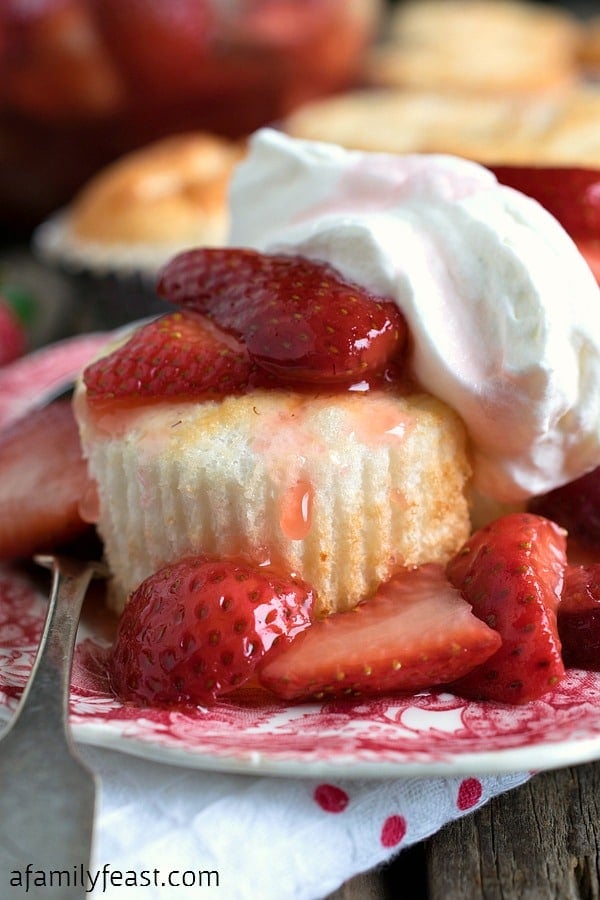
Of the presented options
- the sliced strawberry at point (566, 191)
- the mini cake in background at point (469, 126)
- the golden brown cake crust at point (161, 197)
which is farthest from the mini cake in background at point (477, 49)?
the sliced strawberry at point (566, 191)

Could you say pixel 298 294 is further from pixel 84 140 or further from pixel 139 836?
pixel 84 140

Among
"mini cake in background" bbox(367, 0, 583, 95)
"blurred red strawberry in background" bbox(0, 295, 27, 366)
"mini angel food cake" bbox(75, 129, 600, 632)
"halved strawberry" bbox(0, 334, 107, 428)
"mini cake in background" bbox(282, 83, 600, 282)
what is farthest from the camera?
"mini cake in background" bbox(367, 0, 583, 95)

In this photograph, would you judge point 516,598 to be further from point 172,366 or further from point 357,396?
point 172,366

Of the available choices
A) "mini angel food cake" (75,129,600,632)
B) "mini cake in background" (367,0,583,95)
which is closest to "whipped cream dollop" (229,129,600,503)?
"mini angel food cake" (75,129,600,632)

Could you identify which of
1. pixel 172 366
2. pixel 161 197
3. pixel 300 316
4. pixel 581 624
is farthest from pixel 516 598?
pixel 161 197

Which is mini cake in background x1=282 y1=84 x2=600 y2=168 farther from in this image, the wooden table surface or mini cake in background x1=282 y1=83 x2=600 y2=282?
the wooden table surface

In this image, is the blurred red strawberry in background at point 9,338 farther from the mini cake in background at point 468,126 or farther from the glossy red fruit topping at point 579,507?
the glossy red fruit topping at point 579,507
